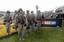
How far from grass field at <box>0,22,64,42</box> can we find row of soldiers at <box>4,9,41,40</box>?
188 mm

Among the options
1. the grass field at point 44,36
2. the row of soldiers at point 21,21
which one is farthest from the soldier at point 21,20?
the grass field at point 44,36

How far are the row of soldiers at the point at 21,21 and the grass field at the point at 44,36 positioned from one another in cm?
19

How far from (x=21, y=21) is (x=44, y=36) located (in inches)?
35.6

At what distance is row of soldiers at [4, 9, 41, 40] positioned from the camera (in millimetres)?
5492

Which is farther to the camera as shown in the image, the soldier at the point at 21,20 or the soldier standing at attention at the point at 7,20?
the soldier standing at attention at the point at 7,20

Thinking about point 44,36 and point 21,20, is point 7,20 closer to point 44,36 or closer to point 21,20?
point 21,20

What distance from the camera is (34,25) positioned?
607cm

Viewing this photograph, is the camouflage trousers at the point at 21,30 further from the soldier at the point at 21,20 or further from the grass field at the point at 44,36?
the grass field at the point at 44,36

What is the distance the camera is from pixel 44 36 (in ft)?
19.5

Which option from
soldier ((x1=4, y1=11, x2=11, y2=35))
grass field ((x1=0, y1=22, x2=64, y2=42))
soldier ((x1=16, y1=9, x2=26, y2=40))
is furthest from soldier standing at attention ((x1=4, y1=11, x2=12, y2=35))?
soldier ((x1=16, y1=9, x2=26, y2=40))

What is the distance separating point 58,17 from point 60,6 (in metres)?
0.38

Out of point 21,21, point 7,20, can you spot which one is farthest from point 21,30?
point 7,20

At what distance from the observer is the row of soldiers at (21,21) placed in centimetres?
549

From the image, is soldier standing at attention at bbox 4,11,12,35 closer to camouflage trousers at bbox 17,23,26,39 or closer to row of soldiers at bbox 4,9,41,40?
row of soldiers at bbox 4,9,41,40
